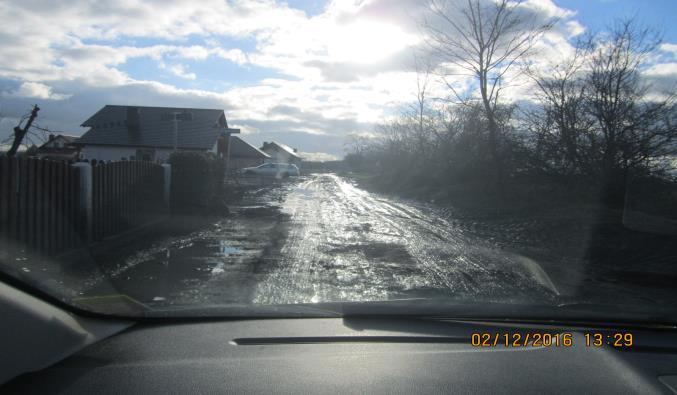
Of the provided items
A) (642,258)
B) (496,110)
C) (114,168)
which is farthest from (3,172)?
(496,110)

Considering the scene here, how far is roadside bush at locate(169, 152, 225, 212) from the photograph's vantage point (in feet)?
53.2

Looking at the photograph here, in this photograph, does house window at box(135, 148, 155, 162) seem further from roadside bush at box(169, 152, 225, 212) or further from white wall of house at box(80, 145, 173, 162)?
roadside bush at box(169, 152, 225, 212)

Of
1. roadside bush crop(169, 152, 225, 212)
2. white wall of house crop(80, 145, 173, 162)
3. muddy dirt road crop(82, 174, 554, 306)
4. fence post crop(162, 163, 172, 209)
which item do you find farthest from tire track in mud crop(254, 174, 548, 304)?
white wall of house crop(80, 145, 173, 162)

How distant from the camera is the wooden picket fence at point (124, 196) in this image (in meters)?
10.8

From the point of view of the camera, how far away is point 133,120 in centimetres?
4444

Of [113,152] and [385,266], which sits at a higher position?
[113,152]

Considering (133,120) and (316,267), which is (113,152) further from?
(316,267)

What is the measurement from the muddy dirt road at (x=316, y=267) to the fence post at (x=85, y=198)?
1190 mm

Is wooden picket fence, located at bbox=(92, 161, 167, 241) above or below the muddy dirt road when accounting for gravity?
above

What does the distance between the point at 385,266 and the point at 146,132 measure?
1523 inches

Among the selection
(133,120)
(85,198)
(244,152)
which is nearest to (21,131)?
(85,198)

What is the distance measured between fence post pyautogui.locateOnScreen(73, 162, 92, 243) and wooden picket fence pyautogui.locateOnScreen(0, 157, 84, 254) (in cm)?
8

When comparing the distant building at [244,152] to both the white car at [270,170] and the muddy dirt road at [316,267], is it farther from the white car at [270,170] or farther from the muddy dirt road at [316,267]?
the muddy dirt road at [316,267]

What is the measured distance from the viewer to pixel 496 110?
21750mm
